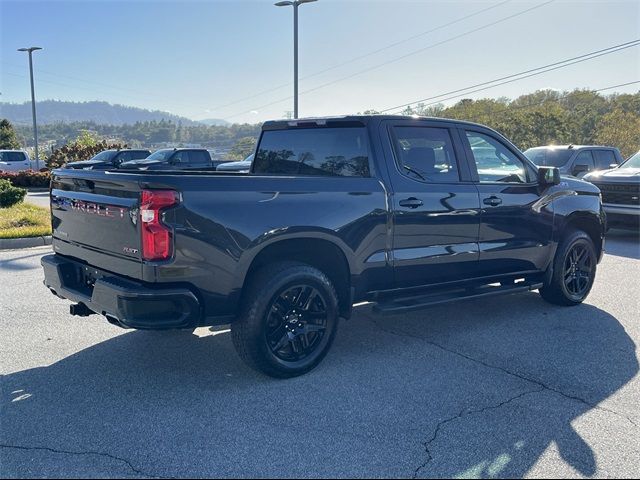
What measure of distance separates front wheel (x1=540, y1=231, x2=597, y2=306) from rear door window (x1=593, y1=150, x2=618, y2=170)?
8.28m

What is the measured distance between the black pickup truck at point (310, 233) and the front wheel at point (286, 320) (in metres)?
0.01

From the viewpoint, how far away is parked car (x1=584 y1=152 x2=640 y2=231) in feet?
34.4

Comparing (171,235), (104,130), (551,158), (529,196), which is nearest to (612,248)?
(551,158)

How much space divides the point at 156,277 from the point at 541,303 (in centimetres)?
459

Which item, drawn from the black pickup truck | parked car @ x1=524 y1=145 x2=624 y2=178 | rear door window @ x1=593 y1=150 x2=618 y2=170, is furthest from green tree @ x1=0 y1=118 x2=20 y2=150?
the black pickup truck

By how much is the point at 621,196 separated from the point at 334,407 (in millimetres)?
9451

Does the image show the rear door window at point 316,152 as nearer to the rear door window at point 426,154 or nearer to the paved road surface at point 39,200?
the rear door window at point 426,154

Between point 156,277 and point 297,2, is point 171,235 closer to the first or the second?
point 156,277

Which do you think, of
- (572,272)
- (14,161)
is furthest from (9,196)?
(14,161)

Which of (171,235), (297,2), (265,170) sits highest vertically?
(297,2)

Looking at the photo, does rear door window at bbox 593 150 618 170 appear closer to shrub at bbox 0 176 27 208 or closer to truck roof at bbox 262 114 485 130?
truck roof at bbox 262 114 485 130

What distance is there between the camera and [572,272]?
6.06 m

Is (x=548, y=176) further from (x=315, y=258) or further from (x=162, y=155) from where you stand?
(x=162, y=155)

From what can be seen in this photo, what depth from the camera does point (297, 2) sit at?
22.0 meters
